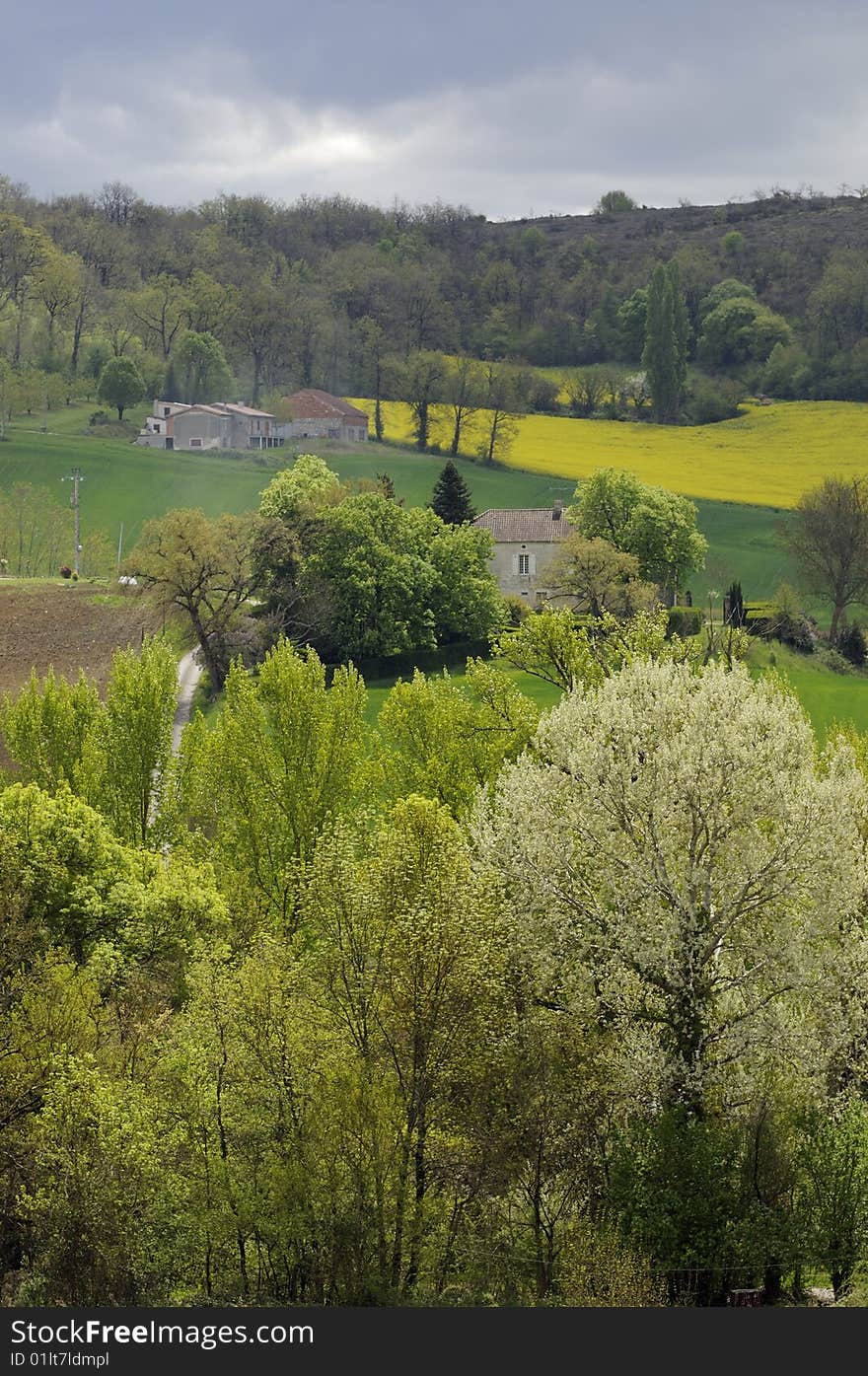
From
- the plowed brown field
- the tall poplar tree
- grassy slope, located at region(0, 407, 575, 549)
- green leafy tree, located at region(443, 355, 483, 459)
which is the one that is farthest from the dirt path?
the tall poplar tree

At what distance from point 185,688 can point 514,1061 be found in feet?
165

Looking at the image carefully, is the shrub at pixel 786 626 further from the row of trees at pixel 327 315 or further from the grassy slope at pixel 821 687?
the row of trees at pixel 327 315

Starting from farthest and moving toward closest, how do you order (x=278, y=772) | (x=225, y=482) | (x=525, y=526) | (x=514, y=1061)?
1. (x=225, y=482)
2. (x=525, y=526)
3. (x=278, y=772)
4. (x=514, y=1061)

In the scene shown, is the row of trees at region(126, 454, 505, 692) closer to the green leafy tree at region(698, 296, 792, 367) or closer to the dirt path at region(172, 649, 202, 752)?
the dirt path at region(172, 649, 202, 752)

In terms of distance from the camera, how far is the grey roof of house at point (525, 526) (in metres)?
93.4

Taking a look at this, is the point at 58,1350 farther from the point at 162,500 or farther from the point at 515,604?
the point at 162,500

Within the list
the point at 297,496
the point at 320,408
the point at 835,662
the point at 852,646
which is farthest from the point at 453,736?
the point at 320,408

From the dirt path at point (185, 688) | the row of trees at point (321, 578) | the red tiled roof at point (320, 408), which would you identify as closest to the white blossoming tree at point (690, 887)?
the dirt path at point (185, 688)

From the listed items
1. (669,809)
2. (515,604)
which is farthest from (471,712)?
(515,604)

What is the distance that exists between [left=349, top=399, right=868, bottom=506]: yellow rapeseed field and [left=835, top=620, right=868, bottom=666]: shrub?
129 ft

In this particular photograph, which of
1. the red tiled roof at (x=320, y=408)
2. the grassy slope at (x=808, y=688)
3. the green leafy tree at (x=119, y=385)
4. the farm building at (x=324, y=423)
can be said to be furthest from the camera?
the red tiled roof at (x=320, y=408)

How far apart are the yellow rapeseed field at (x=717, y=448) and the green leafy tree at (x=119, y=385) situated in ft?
74.0

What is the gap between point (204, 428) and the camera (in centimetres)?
14062

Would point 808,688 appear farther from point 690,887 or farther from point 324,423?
point 324,423
